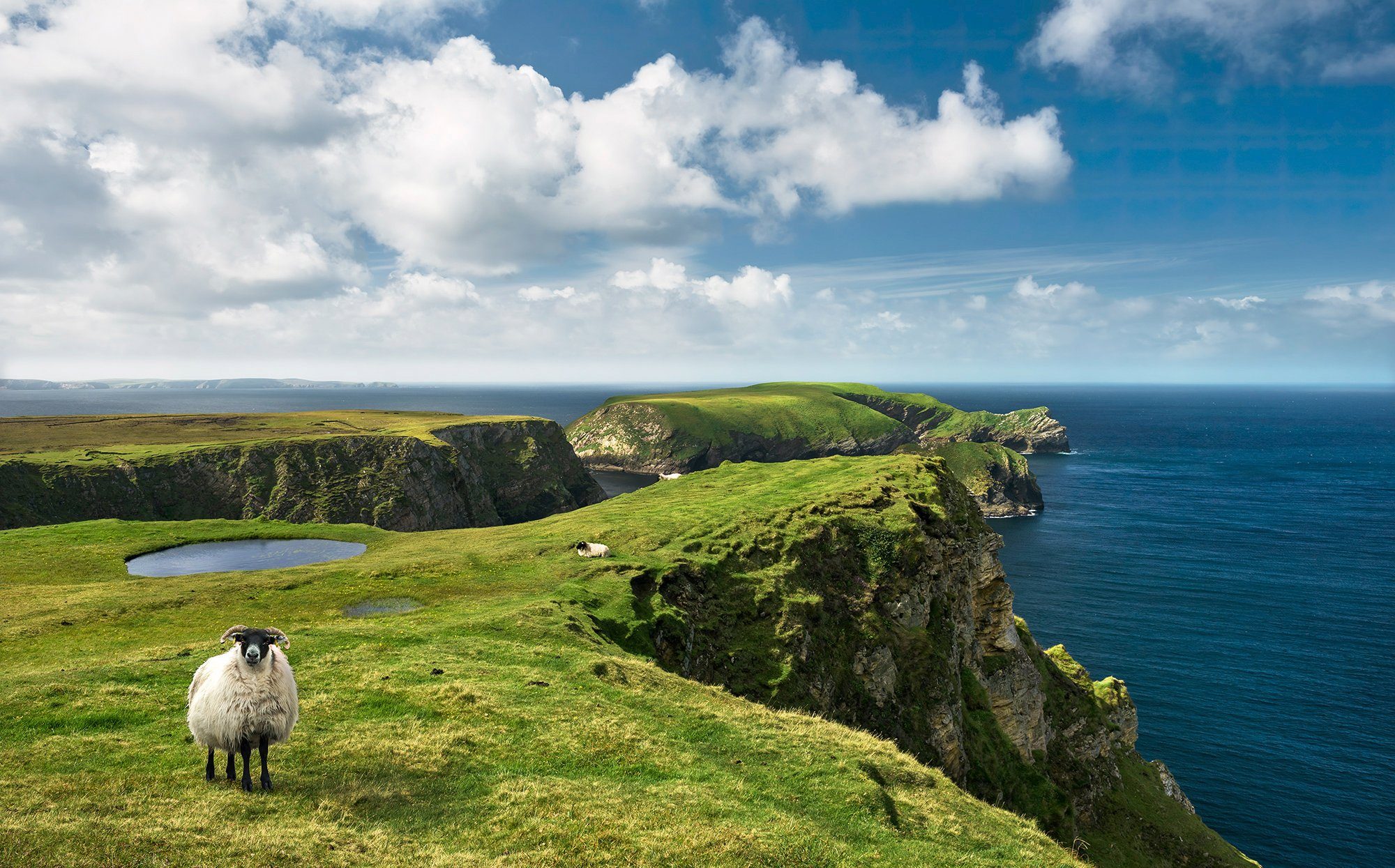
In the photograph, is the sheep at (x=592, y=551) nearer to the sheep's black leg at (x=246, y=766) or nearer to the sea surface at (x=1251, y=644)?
the sheep's black leg at (x=246, y=766)

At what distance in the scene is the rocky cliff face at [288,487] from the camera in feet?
298

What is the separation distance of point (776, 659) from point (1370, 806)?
59.8m

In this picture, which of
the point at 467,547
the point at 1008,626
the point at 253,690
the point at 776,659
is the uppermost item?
the point at 253,690

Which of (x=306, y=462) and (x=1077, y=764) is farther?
(x=306, y=462)

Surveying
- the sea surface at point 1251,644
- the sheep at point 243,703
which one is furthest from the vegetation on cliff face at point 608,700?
the sea surface at point 1251,644

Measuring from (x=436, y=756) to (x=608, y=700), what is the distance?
6.97 m

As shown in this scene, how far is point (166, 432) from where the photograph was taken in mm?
131375

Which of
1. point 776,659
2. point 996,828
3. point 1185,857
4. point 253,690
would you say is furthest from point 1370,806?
point 253,690

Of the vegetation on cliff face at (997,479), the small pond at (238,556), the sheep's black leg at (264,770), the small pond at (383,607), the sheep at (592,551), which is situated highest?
the sheep's black leg at (264,770)

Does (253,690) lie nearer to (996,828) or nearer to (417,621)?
(417,621)

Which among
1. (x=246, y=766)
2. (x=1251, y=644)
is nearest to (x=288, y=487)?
(x=246, y=766)

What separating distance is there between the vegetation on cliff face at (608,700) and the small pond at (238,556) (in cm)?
173

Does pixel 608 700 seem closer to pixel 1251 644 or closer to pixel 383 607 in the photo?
pixel 383 607

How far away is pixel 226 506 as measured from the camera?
336 ft
